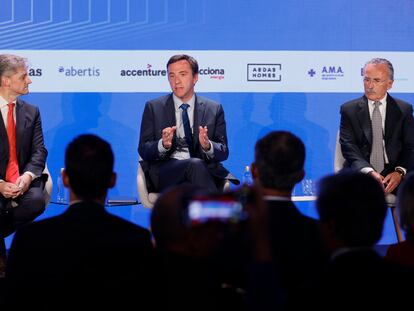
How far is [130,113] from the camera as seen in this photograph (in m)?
6.39

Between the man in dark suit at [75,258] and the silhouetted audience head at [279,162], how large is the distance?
587 millimetres

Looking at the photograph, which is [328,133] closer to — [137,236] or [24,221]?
[24,221]

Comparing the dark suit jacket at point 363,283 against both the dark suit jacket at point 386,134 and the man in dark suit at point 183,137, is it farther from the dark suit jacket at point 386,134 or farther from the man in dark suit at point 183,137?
the dark suit jacket at point 386,134

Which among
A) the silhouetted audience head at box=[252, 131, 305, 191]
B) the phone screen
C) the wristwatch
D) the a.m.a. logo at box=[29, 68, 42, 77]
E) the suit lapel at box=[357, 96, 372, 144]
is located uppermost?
the a.m.a. logo at box=[29, 68, 42, 77]

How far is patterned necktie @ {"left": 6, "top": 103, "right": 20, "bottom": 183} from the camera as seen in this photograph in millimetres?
5145

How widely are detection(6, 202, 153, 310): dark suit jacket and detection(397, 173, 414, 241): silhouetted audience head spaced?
85 cm

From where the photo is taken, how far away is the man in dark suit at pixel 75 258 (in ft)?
7.25

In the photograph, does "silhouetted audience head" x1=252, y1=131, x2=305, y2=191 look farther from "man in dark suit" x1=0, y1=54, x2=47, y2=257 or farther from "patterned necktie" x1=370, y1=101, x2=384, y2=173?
"patterned necktie" x1=370, y1=101, x2=384, y2=173

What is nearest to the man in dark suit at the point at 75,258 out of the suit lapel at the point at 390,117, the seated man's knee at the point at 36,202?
the seated man's knee at the point at 36,202


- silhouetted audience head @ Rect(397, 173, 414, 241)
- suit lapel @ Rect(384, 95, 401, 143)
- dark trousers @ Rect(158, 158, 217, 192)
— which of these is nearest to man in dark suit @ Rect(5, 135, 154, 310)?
silhouetted audience head @ Rect(397, 173, 414, 241)

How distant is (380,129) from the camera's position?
18.5ft

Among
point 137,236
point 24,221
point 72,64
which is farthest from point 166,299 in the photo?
point 72,64
